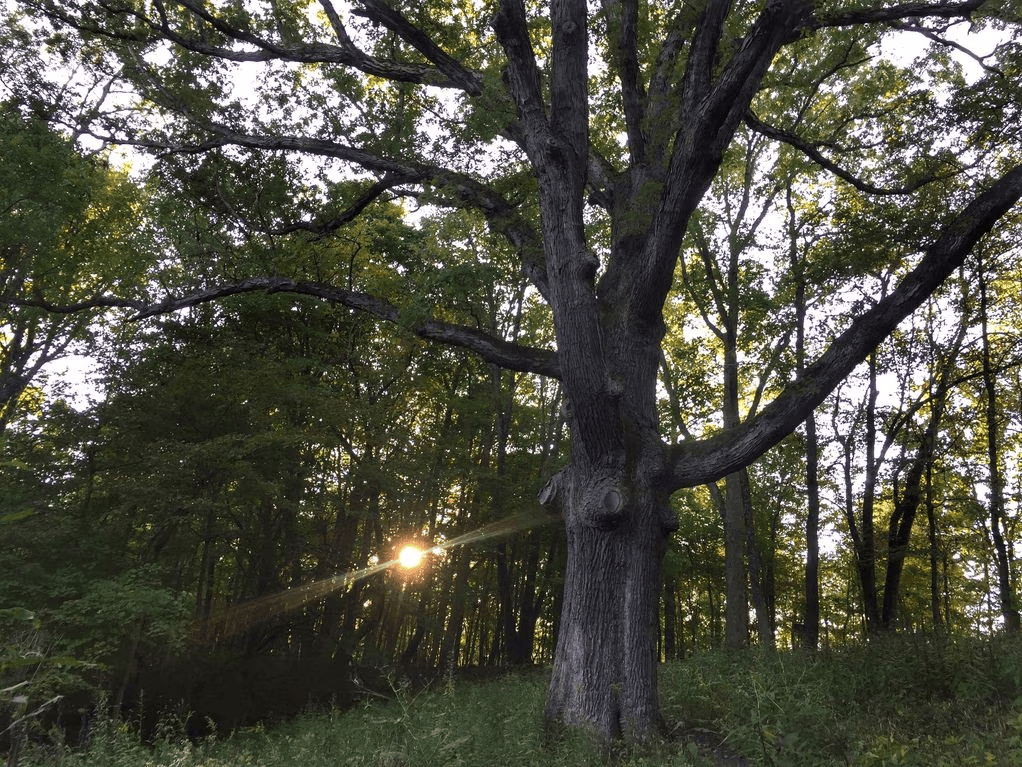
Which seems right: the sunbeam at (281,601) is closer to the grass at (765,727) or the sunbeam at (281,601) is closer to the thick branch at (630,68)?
the grass at (765,727)

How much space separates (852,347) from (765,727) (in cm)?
440

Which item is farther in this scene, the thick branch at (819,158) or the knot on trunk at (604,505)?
the thick branch at (819,158)

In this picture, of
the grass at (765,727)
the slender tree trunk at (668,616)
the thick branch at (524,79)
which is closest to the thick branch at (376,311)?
the thick branch at (524,79)

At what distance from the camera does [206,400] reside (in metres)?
13.9

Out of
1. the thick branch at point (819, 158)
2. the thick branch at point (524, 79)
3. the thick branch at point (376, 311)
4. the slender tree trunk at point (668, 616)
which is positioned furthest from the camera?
the slender tree trunk at point (668, 616)

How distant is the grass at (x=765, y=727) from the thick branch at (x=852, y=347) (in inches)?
83.3

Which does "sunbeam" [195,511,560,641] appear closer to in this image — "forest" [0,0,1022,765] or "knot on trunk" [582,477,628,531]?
"forest" [0,0,1022,765]

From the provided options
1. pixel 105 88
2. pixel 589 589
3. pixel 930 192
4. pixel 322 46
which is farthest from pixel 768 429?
pixel 105 88

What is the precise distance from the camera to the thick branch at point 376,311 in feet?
24.9

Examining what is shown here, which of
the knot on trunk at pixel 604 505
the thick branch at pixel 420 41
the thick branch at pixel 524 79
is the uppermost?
the thick branch at pixel 420 41

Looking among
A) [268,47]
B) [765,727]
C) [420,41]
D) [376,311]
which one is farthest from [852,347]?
[268,47]

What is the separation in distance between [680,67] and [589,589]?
22.2 ft

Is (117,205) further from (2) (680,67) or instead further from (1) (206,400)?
(2) (680,67)

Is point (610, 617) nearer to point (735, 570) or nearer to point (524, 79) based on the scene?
point (524, 79)
